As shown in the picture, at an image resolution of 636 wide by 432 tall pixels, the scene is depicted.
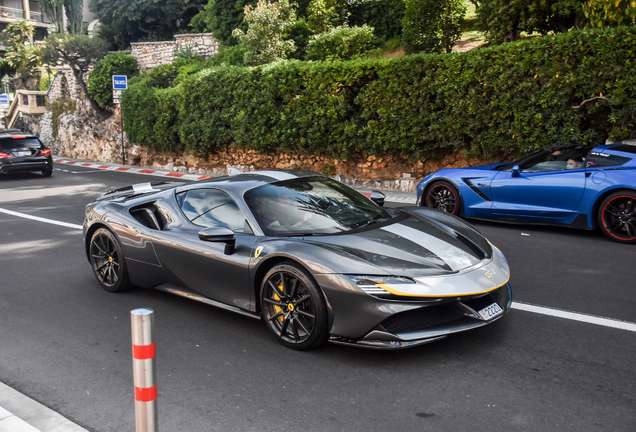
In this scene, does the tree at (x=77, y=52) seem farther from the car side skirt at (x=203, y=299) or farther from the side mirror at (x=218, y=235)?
the side mirror at (x=218, y=235)

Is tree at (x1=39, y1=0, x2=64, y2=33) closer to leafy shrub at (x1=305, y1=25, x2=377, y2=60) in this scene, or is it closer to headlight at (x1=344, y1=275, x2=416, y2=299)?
leafy shrub at (x1=305, y1=25, x2=377, y2=60)

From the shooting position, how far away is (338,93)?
586 inches

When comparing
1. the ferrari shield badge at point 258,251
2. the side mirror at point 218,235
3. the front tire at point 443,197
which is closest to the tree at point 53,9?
the front tire at point 443,197

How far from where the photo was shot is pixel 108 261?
19.7ft

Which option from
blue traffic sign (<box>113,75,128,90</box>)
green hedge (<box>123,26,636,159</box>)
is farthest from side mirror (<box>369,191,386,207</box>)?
blue traffic sign (<box>113,75,128,90</box>)

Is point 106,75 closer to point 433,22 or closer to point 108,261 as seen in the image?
point 433,22

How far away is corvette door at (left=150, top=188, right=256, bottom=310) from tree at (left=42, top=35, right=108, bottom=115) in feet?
81.5

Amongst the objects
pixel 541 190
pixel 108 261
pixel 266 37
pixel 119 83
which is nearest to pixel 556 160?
pixel 541 190

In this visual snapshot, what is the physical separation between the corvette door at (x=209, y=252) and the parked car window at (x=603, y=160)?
546 centimetres

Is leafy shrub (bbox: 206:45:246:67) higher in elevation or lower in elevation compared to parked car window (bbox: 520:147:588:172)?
higher

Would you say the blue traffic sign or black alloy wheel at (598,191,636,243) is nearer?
black alloy wheel at (598,191,636,243)

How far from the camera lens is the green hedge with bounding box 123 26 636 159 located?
36.2 feet

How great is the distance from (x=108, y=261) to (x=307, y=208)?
2374 millimetres

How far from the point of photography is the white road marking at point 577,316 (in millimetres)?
4646
